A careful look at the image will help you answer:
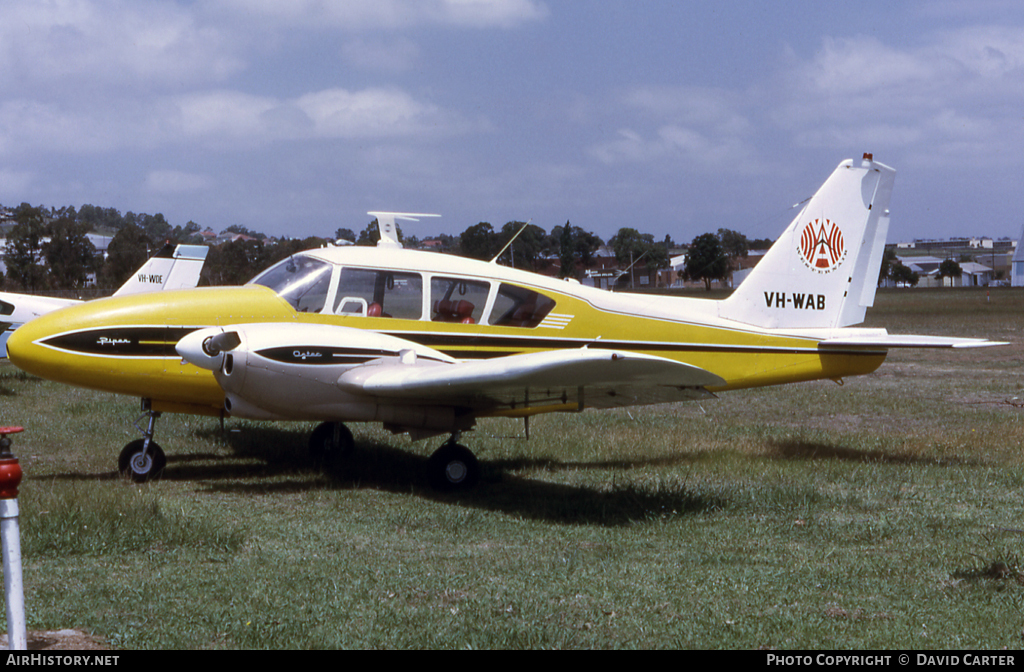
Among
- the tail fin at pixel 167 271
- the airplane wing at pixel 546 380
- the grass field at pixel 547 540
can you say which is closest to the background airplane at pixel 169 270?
the tail fin at pixel 167 271

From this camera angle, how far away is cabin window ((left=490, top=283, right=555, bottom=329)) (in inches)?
369

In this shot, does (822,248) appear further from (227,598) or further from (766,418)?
(227,598)

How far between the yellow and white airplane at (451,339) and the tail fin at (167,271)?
42.8 feet

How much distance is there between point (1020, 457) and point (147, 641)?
913 cm

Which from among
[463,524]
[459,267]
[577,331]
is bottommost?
[463,524]

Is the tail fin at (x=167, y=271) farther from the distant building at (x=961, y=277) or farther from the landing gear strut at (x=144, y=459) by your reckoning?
the distant building at (x=961, y=277)

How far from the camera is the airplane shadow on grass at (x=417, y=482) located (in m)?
7.73

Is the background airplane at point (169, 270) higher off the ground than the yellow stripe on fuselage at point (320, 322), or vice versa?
the background airplane at point (169, 270)

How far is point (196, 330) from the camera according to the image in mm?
8633

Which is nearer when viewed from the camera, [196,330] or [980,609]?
[980,609]

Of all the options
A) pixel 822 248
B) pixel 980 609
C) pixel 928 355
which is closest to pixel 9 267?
pixel 928 355

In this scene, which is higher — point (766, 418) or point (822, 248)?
point (822, 248)

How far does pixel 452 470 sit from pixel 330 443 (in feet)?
8.14
